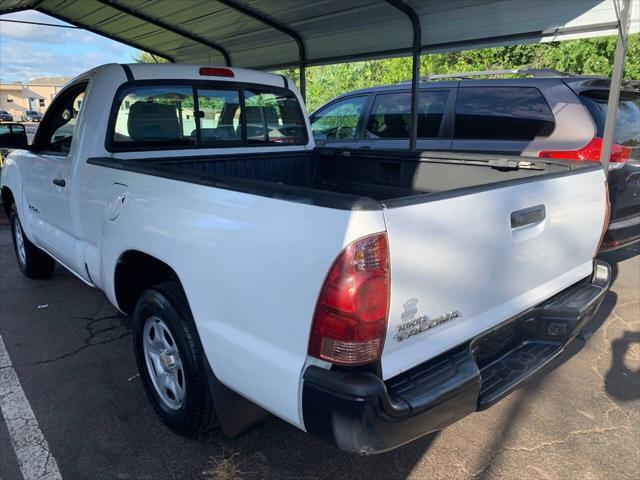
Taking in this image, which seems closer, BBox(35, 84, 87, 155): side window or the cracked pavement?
the cracked pavement

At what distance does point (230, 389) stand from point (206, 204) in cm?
82

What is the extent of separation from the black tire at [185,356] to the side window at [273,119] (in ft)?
6.51

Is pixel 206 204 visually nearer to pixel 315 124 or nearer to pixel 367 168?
pixel 367 168

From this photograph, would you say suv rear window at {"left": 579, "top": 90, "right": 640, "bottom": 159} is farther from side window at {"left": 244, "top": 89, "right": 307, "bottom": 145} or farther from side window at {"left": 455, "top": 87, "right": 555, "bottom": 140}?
side window at {"left": 244, "top": 89, "right": 307, "bottom": 145}

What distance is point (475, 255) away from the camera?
6.40 ft

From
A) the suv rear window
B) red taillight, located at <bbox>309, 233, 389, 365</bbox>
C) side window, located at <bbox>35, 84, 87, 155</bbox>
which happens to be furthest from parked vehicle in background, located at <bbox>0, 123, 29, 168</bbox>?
the suv rear window

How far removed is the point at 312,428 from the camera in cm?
175

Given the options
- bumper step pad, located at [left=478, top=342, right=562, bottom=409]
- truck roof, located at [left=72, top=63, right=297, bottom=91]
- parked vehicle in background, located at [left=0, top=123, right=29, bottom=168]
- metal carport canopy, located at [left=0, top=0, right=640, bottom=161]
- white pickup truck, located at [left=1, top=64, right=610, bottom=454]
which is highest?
metal carport canopy, located at [left=0, top=0, right=640, bottom=161]

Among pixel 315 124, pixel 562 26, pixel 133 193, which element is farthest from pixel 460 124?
pixel 133 193

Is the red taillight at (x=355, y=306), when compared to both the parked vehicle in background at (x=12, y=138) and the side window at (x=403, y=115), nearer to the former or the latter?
the parked vehicle in background at (x=12, y=138)

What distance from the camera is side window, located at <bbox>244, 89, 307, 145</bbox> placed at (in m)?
4.11

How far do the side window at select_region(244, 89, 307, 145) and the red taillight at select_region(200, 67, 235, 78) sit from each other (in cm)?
21

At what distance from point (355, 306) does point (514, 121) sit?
4.70m

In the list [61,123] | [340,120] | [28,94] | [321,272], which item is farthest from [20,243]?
[28,94]
